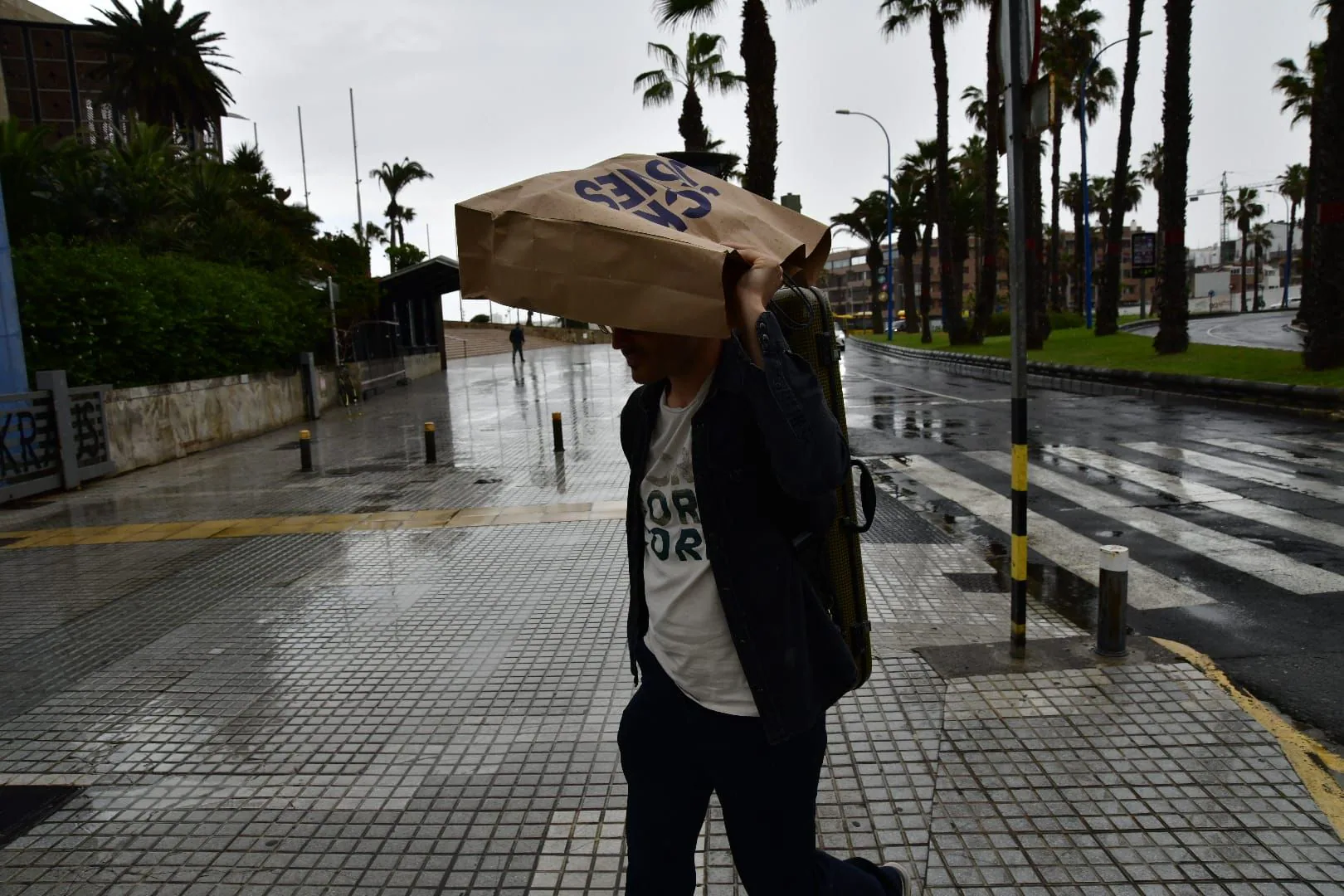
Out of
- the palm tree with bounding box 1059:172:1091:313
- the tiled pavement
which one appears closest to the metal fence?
the tiled pavement

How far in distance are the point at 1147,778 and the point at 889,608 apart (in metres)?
2.24

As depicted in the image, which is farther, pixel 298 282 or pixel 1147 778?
pixel 298 282

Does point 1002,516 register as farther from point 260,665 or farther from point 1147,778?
point 260,665

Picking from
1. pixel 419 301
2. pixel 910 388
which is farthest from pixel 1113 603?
pixel 419 301

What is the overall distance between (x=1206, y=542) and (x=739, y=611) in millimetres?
6364

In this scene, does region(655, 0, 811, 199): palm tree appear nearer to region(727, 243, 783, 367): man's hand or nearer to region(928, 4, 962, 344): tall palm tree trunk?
region(928, 4, 962, 344): tall palm tree trunk

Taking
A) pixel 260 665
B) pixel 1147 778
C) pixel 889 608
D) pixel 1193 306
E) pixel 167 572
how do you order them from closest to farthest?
pixel 1147 778 → pixel 260 665 → pixel 889 608 → pixel 167 572 → pixel 1193 306

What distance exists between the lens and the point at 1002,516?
8.17m

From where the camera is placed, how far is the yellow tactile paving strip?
8.71m

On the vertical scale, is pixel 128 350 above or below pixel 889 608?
above

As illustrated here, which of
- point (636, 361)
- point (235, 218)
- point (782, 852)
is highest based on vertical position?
point (235, 218)

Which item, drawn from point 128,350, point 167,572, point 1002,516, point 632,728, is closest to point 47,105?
point 128,350

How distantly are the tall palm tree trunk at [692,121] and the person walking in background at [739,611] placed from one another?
97.2ft

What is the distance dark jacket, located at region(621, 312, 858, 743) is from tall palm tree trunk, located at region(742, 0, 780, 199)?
20.1 m
